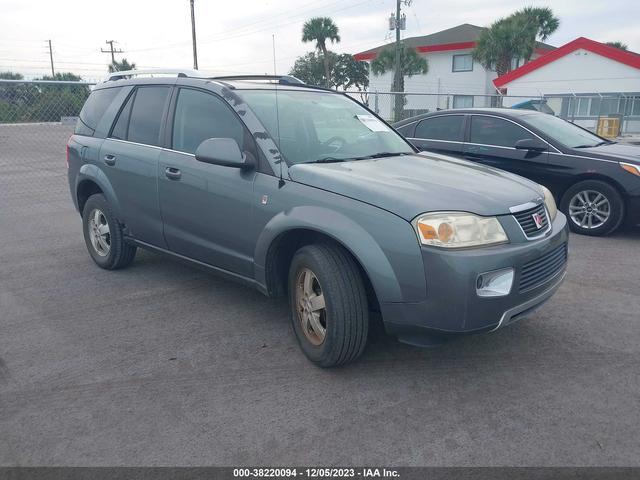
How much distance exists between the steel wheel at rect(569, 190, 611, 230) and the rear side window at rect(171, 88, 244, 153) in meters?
4.76

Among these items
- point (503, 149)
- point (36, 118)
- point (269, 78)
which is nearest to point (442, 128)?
point (503, 149)

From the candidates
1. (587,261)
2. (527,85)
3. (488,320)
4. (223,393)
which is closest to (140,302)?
(223,393)

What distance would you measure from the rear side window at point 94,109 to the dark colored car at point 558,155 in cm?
445

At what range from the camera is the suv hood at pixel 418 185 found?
301cm

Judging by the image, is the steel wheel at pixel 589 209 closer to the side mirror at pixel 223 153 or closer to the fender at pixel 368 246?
the fender at pixel 368 246

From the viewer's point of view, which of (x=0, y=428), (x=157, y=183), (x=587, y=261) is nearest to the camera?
(x=0, y=428)

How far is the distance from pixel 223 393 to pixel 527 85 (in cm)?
3503

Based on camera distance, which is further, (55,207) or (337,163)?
(55,207)

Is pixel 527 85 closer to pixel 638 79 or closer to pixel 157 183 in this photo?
pixel 638 79

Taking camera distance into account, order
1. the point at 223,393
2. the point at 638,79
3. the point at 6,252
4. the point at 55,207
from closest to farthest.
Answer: the point at 223,393 → the point at 6,252 → the point at 55,207 → the point at 638,79

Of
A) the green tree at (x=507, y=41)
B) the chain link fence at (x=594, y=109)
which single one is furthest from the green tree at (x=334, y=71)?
the chain link fence at (x=594, y=109)

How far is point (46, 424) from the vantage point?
286cm

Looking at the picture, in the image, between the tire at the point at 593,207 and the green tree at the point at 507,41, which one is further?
the green tree at the point at 507,41

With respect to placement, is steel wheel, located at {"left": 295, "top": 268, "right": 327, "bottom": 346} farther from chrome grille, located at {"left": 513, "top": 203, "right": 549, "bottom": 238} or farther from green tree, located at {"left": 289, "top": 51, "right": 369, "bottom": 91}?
green tree, located at {"left": 289, "top": 51, "right": 369, "bottom": 91}
